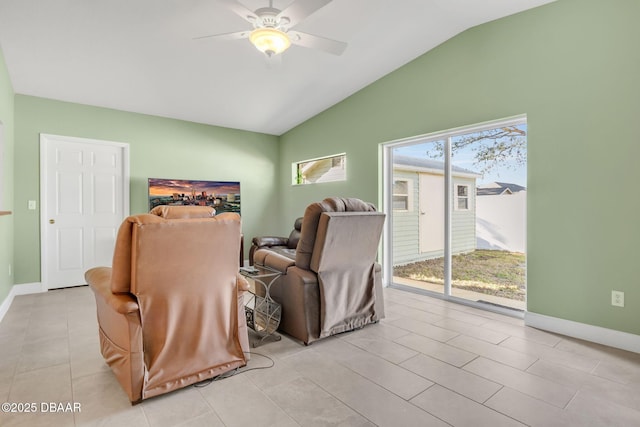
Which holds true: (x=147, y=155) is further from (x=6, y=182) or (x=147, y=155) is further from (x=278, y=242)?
(x=278, y=242)

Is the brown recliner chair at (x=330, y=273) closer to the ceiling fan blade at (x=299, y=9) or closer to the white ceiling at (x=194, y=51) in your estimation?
the ceiling fan blade at (x=299, y=9)

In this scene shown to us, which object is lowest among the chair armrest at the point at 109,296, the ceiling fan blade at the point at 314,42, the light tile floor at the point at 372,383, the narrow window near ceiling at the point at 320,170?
the light tile floor at the point at 372,383

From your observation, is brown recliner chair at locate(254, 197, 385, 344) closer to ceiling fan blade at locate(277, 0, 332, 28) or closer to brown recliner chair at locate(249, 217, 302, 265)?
ceiling fan blade at locate(277, 0, 332, 28)

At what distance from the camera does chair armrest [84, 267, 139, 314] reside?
6.09 ft

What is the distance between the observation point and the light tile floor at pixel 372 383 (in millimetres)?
1830

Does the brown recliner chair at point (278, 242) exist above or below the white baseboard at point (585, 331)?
above

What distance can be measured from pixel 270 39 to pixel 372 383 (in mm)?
2601

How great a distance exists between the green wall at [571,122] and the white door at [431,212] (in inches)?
31.2

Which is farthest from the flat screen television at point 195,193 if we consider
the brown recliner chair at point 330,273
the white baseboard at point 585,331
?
the white baseboard at point 585,331

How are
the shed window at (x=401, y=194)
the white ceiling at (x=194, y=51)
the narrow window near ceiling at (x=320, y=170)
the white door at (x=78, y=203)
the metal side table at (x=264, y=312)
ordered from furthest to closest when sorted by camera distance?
the narrow window near ceiling at (x=320, y=170)
the shed window at (x=401, y=194)
the white door at (x=78, y=203)
the white ceiling at (x=194, y=51)
the metal side table at (x=264, y=312)

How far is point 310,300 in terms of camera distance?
111 inches

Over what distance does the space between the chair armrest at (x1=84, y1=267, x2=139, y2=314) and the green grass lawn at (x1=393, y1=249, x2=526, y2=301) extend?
351cm

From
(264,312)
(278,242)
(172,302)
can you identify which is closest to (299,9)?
(172,302)

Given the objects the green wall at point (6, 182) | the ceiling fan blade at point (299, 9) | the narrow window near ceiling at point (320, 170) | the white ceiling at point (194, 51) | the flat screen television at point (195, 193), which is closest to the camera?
the ceiling fan blade at point (299, 9)
